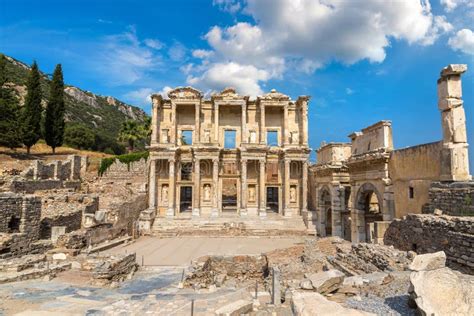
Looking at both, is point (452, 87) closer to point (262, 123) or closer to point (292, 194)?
point (262, 123)

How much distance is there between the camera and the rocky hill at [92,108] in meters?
75.9

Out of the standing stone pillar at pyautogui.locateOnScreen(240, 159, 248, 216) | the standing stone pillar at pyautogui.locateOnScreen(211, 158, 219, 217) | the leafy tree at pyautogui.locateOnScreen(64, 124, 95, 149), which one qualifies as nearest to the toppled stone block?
the standing stone pillar at pyautogui.locateOnScreen(240, 159, 248, 216)

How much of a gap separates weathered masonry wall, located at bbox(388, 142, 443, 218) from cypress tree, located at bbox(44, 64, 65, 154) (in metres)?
45.0

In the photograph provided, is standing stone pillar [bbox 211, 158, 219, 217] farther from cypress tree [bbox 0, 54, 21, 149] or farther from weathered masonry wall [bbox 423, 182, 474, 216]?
cypress tree [bbox 0, 54, 21, 149]

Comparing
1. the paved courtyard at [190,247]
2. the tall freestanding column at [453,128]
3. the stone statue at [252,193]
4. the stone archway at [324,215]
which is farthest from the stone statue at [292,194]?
the tall freestanding column at [453,128]

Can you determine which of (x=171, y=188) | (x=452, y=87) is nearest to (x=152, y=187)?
(x=171, y=188)

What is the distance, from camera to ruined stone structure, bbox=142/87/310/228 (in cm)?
2981

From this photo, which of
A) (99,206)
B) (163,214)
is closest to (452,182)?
(163,214)

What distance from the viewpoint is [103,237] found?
65.6 ft

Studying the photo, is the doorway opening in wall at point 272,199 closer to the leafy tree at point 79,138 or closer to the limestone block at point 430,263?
the limestone block at point 430,263

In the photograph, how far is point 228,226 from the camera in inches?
1040

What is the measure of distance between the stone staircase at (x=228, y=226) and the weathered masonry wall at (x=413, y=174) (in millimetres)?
12956

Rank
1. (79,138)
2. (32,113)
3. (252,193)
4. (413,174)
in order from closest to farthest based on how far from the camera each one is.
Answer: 1. (413,174)
2. (252,193)
3. (32,113)
4. (79,138)

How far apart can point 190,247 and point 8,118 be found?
32.4 m
